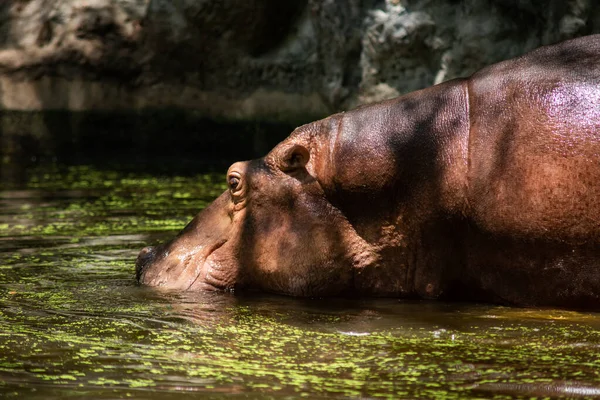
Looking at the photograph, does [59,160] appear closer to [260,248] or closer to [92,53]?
[92,53]

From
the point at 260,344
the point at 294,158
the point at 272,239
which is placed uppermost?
the point at 294,158

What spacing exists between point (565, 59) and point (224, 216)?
1795 mm

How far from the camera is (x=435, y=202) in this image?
479 centimetres

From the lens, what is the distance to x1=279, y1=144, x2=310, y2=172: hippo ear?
510 centimetres

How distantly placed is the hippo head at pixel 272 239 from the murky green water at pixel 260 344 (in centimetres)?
13

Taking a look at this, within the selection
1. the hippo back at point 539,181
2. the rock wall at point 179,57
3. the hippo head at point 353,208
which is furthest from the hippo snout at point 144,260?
the rock wall at point 179,57

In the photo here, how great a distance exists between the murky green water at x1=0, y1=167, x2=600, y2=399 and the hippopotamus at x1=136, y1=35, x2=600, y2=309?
0.47 feet

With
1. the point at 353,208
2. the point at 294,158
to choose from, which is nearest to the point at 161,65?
the point at 294,158

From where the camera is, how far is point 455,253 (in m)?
4.84

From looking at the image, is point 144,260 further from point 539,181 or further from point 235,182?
point 539,181

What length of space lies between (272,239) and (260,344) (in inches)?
47.0

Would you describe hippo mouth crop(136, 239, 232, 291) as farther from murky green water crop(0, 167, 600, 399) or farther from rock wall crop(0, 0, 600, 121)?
rock wall crop(0, 0, 600, 121)

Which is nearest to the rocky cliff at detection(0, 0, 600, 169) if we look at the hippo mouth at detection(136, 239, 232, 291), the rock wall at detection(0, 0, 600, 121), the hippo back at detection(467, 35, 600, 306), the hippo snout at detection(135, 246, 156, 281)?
the rock wall at detection(0, 0, 600, 121)

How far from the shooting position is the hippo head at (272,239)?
5012 millimetres
